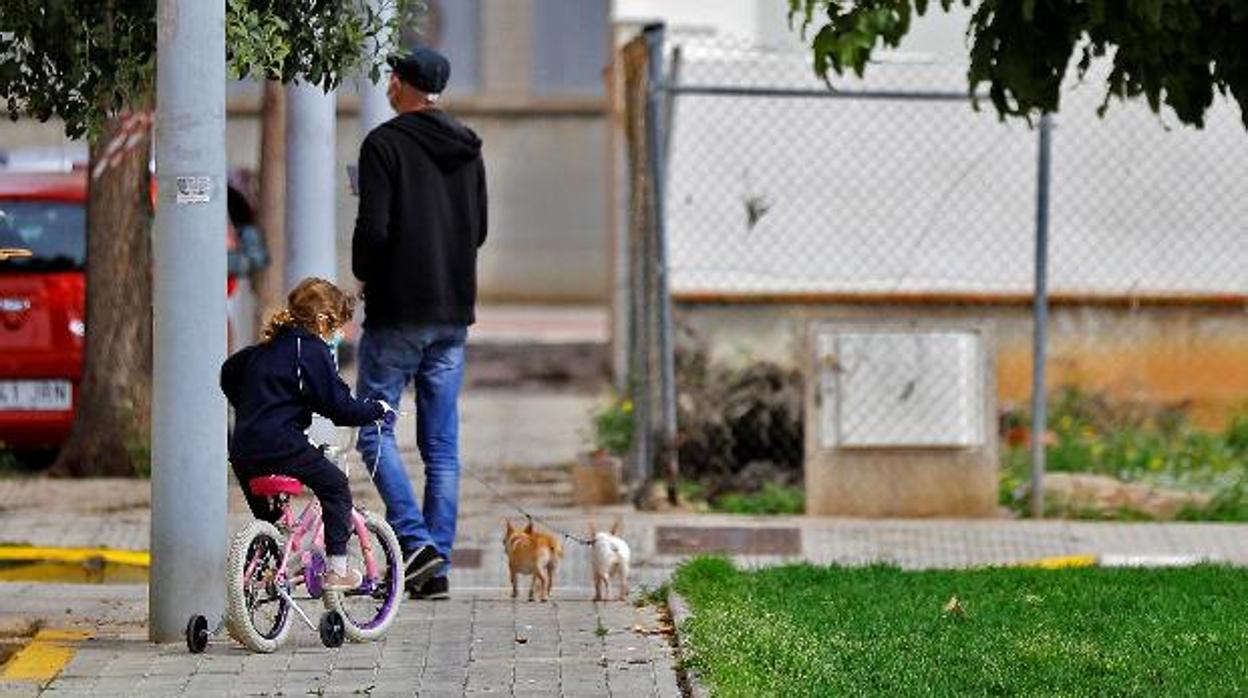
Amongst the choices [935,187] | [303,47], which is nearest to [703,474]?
[935,187]

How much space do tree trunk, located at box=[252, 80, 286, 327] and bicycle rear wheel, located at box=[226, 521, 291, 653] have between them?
286 inches

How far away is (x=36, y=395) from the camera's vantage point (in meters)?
14.7

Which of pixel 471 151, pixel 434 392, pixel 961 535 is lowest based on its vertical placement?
pixel 961 535

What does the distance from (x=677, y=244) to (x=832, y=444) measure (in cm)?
252

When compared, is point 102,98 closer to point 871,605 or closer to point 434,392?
point 434,392

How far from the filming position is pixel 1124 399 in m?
15.4

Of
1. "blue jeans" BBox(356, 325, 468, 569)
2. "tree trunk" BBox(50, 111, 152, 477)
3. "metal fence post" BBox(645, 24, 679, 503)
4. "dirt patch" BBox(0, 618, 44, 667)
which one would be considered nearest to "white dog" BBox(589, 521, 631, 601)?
"blue jeans" BBox(356, 325, 468, 569)

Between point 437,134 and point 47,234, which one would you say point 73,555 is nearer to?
point 437,134

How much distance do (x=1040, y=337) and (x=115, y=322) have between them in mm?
4323

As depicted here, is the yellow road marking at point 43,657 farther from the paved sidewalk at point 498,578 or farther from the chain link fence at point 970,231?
the chain link fence at point 970,231

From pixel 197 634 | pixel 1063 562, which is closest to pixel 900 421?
pixel 1063 562

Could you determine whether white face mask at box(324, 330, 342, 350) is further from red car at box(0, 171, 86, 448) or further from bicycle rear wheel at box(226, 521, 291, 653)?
red car at box(0, 171, 86, 448)

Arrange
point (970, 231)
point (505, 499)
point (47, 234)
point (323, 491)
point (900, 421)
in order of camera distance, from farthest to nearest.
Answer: point (970, 231) → point (47, 234) → point (505, 499) → point (900, 421) → point (323, 491)

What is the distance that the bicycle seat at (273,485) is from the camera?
891 cm
